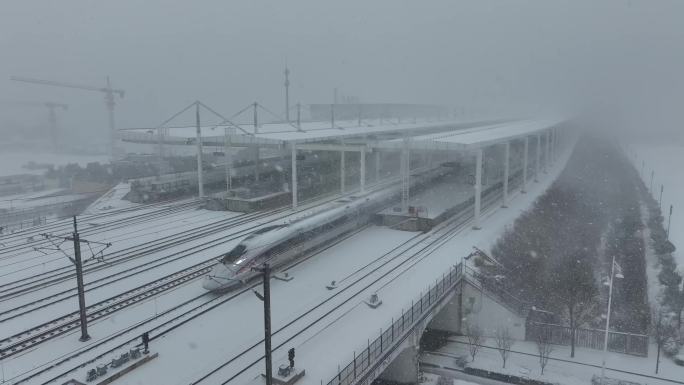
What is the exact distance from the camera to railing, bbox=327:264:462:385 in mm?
10305

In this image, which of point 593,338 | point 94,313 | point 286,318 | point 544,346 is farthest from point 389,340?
point 94,313

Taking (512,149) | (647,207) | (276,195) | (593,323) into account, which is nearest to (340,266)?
(593,323)

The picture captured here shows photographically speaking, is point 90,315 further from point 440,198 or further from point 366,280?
point 440,198

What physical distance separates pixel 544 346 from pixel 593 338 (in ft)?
6.20

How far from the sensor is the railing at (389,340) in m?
10.3

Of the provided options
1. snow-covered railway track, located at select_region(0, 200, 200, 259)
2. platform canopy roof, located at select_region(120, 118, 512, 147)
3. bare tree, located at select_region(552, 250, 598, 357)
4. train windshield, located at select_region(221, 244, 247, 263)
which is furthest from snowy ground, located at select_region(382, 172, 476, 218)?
snow-covered railway track, located at select_region(0, 200, 200, 259)

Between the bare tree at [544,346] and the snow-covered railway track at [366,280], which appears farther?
the bare tree at [544,346]

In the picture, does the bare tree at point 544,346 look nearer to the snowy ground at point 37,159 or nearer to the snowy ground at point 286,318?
the snowy ground at point 286,318

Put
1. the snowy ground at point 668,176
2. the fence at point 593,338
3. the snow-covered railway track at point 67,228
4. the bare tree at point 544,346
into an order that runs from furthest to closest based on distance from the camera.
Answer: the snowy ground at point 668,176, the snow-covered railway track at point 67,228, the fence at point 593,338, the bare tree at point 544,346

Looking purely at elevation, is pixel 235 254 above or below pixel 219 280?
above

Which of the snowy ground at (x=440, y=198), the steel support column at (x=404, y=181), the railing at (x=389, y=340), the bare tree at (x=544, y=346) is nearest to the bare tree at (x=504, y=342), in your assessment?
the bare tree at (x=544, y=346)

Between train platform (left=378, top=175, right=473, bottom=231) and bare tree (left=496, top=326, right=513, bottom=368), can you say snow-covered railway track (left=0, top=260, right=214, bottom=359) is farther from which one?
train platform (left=378, top=175, right=473, bottom=231)

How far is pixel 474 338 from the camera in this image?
1531 cm

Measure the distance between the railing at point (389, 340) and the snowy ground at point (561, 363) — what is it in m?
1.72
